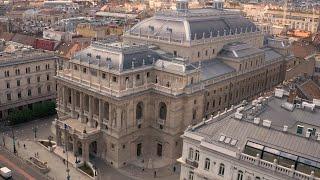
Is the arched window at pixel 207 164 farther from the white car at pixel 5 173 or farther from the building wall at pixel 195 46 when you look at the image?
the building wall at pixel 195 46

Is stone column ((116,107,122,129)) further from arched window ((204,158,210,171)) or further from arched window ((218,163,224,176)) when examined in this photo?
arched window ((218,163,224,176))

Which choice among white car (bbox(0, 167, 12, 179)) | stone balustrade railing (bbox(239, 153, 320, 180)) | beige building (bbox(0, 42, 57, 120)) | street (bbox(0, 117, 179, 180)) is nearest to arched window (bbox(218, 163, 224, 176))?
stone balustrade railing (bbox(239, 153, 320, 180))

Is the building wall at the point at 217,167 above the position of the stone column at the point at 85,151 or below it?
above

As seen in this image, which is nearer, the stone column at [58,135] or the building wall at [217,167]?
the building wall at [217,167]

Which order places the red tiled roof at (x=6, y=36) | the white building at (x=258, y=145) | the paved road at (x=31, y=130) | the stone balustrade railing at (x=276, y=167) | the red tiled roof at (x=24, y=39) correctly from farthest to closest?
the red tiled roof at (x=6, y=36) → the red tiled roof at (x=24, y=39) → the paved road at (x=31, y=130) → the white building at (x=258, y=145) → the stone balustrade railing at (x=276, y=167)

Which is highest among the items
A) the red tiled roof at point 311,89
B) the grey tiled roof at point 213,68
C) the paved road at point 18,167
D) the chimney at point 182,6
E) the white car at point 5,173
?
the chimney at point 182,6

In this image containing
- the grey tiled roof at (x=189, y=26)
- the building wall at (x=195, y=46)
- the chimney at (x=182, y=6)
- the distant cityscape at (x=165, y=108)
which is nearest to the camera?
the distant cityscape at (x=165, y=108)

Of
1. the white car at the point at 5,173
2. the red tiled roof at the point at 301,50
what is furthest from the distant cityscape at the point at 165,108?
the red tiled roof at the point at 301,50
